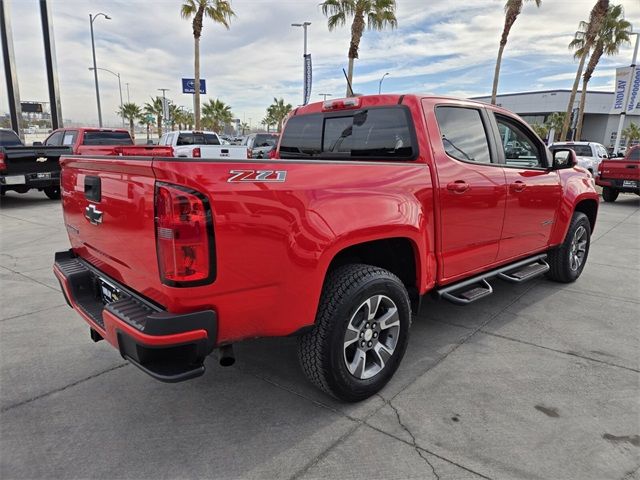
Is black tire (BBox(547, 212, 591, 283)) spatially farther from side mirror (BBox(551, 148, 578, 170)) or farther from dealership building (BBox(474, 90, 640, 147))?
dealership building (BBox(474, 90, 640, 147))

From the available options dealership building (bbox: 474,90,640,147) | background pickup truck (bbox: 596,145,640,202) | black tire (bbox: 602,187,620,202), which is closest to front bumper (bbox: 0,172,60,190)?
background pickup truck (bbox: 596,145,640,202)

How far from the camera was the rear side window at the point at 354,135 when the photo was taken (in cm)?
323

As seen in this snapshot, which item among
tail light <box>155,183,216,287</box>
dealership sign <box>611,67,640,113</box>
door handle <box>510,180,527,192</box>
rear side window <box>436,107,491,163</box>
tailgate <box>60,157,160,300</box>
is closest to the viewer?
tail light <box>155,183,216,287</box>

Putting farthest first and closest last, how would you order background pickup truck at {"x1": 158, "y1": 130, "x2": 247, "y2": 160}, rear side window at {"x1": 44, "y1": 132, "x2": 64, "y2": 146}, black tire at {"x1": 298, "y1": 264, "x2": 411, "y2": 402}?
background pickup truck at {"x1": 158, "y1": 130, "x2": 247, "y2": 160}
rear side window at {"x1": 44, "y1": 132, "x2": 64, "y2": 146}
black tire at {"x1": 298, "y1": 264, "x2": 411, "y2": 402}

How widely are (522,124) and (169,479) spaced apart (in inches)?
162

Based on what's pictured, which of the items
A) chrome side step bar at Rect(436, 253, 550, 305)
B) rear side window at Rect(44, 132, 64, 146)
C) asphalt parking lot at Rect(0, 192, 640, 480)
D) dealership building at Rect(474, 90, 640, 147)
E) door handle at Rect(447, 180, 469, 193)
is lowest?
asphalt parking lot at Rect(0, 192, 640, 480)

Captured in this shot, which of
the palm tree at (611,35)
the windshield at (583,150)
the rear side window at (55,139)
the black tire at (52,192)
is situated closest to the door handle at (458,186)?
the black tire at (52,192)

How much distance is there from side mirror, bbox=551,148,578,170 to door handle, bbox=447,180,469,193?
1.66m

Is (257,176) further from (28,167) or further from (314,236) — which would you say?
(28,167)

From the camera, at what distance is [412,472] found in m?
2.20

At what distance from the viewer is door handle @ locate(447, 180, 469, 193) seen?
3189 mm

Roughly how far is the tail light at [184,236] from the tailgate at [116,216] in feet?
0.30

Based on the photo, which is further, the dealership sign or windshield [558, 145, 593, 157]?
the dealership sign

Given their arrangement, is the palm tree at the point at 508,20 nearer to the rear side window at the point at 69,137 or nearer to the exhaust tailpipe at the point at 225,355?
the rear side window at the point at 69,137
